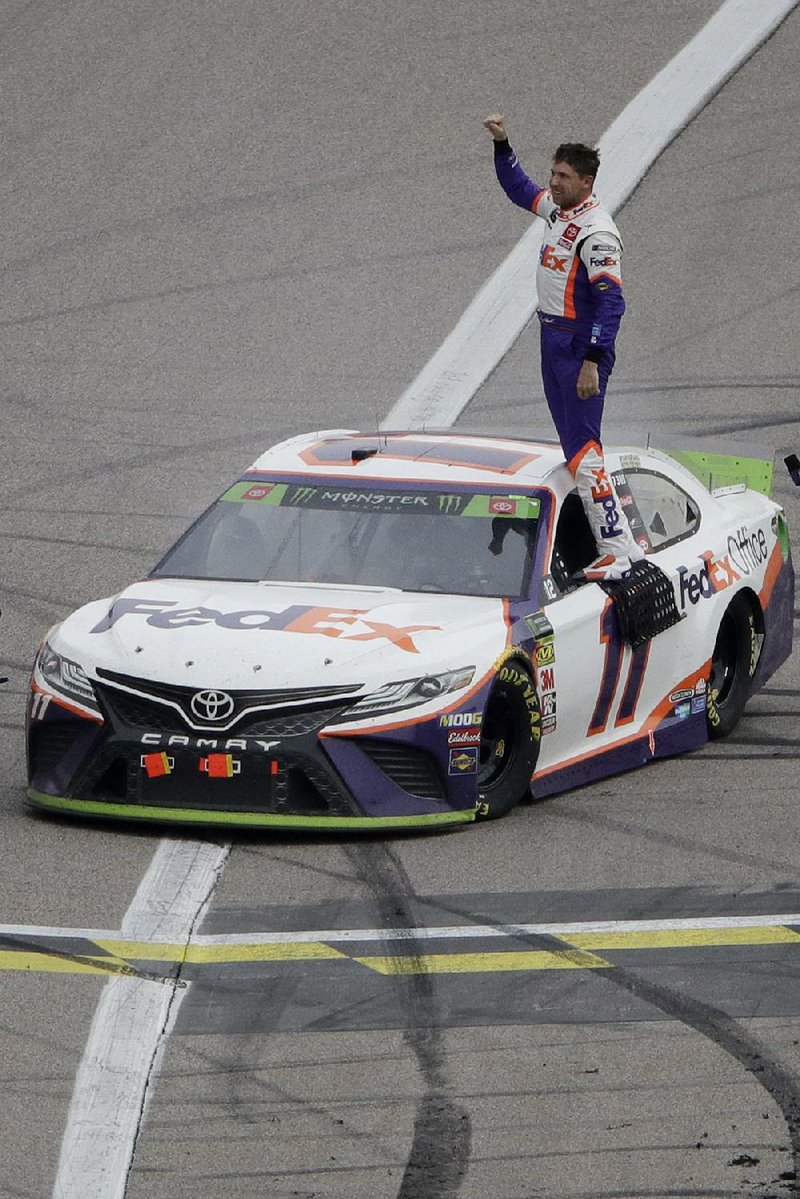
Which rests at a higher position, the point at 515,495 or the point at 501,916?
the point at 515,495

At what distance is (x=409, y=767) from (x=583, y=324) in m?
2.49

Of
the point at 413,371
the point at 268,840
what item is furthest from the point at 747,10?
the point at 268,840

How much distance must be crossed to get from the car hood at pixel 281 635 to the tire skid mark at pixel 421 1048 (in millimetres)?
682

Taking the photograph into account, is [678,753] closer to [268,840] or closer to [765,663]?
[765,663]

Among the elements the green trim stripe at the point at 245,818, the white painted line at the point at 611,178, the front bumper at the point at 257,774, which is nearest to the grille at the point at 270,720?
the front bumper at the point at 257,774

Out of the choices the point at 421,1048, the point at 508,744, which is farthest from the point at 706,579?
the point at 421,1048

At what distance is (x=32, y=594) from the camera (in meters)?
12.1

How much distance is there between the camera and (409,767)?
26.6 ft

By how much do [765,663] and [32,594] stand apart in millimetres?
3999

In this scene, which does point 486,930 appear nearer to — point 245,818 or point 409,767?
point 409,767

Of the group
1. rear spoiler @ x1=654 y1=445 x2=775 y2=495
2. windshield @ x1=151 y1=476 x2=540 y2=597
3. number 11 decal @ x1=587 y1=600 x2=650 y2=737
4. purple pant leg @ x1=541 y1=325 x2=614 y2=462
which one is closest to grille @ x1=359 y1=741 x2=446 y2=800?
windshield @ x1=151 y1=476 x2=540 y2=597

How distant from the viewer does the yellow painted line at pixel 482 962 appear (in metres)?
6.64

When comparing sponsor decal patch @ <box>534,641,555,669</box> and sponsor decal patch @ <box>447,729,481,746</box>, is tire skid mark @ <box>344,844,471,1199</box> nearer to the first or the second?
sponsor decal patch @ <box>447,729,481,746</box>

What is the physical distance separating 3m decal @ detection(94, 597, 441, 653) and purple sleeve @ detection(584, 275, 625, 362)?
178cm
